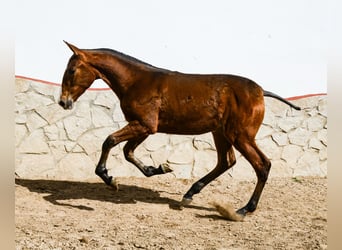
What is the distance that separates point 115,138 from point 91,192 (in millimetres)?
953

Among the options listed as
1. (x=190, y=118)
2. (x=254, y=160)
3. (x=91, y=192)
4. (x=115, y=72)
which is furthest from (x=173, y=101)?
(x=91, y=192)

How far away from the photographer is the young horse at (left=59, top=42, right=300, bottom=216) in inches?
248

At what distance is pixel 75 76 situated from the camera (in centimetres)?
631

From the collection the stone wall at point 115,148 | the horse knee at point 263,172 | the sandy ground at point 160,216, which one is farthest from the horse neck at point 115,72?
the horse knee at point 263,172

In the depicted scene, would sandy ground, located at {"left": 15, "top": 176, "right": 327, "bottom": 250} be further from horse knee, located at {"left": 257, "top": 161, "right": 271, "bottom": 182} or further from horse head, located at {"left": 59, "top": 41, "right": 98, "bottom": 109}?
horse head, located at {"left": 59, "top": 41, "right": 98, "bottom": 109}

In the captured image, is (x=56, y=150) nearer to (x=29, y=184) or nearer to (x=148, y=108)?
(x=29, y=184)

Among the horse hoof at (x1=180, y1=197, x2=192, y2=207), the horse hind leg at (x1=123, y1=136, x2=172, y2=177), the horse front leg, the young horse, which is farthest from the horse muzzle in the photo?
the horse hoof at (x1=180, y1=197, x2=192, y2=207)

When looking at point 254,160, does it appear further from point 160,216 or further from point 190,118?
point 160,216

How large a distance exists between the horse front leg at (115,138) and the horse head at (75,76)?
2.06ft

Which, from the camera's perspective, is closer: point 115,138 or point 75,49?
point 115,138

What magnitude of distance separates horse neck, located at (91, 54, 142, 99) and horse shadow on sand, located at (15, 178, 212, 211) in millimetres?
1167

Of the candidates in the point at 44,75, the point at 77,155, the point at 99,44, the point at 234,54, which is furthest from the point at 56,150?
the point at 234,54

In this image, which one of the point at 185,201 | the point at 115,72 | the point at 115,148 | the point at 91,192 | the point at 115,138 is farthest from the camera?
the point at 115,148

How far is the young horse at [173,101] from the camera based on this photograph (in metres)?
6.29
